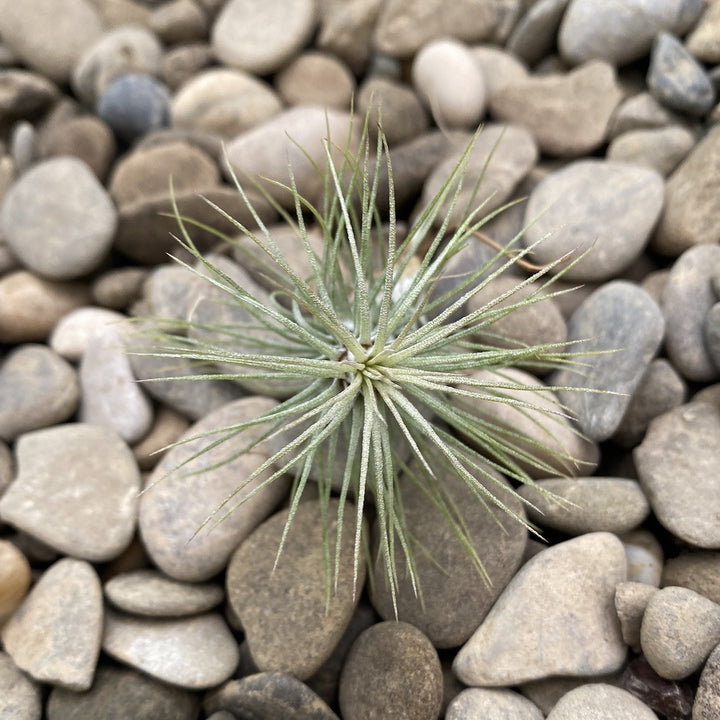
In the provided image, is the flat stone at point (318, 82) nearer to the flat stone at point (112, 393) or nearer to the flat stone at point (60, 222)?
the flat stone at point (60, 222)

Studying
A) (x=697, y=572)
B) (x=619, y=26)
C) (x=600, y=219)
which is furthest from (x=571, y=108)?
(x=697, y=572)

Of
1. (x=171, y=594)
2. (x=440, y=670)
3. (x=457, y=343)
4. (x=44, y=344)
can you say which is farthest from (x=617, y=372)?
(x=44, y=344)

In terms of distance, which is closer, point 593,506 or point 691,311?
point 593,506

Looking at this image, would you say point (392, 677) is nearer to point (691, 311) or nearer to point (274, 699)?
point (274, 699)

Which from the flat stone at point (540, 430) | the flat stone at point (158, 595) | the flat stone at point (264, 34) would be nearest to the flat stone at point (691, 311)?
the flat stone at point (540, 430)

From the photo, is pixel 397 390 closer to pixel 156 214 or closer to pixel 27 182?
pixel 156 214

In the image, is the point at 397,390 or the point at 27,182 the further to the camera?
the point at 27,182
